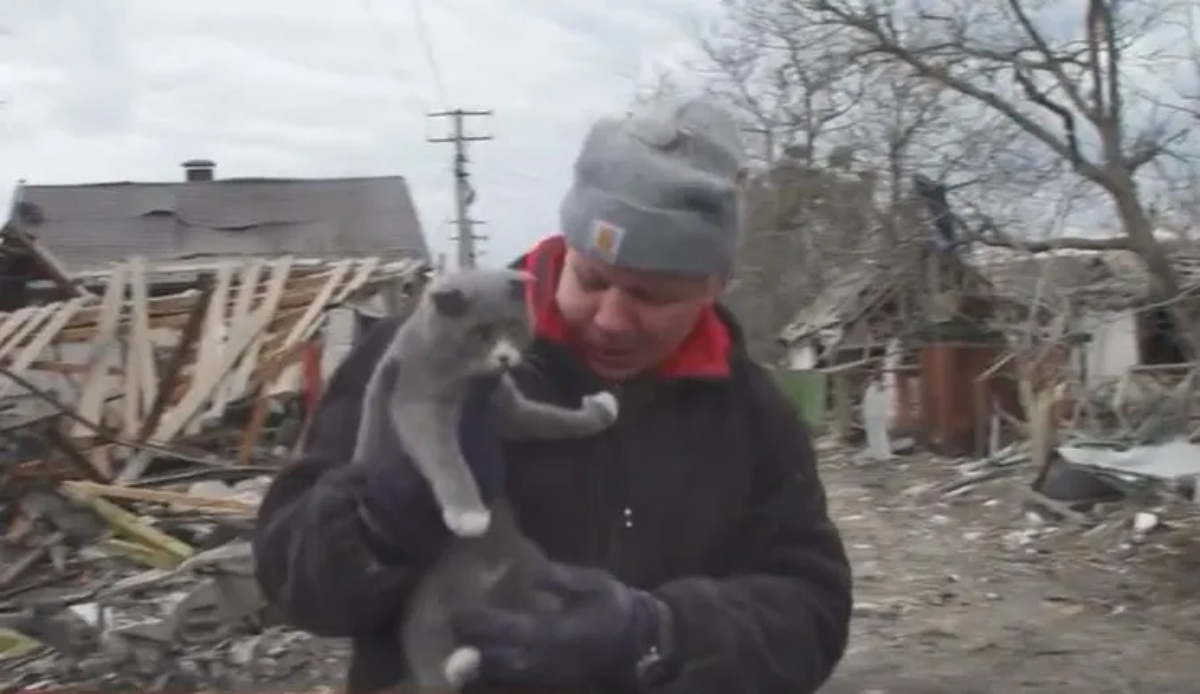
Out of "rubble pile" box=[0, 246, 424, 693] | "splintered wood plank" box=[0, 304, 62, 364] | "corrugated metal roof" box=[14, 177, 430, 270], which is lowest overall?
"rubble pile" box=[0, 246, 424, 693]

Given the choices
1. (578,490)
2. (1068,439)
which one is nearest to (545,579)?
(578,490)

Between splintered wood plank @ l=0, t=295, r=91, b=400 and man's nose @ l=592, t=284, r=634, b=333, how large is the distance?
10.1 meters

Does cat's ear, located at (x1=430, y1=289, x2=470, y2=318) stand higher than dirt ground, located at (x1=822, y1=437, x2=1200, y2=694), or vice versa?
cat's ear, located at (x1=430, y1=289, x2=470, y2=318)

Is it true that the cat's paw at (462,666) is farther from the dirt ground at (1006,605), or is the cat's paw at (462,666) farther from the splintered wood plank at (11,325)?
the splintered wood plank at (11,325)

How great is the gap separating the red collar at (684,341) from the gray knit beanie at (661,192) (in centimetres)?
10

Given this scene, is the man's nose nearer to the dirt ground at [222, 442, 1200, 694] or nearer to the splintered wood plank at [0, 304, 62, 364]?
the dirt ground at [222, 442, 1200, 694]

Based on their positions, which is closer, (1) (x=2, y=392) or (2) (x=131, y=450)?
(1) (x=2, y=392)

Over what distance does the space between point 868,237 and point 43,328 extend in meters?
10.7

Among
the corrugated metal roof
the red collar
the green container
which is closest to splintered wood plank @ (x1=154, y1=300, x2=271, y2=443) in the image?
the red collar

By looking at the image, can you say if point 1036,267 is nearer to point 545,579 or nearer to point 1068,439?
point 1068,439

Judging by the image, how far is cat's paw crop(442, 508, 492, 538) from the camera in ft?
6.55

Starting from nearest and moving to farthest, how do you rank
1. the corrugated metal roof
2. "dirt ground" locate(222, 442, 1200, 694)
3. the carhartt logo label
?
1. the carhartt logo label
2. "dirt ground" locate(222, 442, 1200, 694)
3. the corrugated metal roof

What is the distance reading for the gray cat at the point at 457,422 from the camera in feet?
6.68

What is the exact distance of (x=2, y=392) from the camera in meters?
9.92
